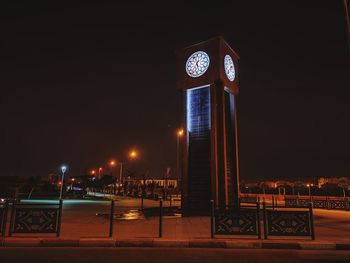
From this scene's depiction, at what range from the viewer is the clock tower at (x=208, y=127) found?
19.0m

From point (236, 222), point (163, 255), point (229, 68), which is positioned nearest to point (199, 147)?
point (229, 68)

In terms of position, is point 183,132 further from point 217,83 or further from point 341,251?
point 341,251

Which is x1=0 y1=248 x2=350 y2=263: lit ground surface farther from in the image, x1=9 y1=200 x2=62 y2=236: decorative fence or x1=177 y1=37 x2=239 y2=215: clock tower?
x1=177 y1=37 x2=239 y2=215: clock tower

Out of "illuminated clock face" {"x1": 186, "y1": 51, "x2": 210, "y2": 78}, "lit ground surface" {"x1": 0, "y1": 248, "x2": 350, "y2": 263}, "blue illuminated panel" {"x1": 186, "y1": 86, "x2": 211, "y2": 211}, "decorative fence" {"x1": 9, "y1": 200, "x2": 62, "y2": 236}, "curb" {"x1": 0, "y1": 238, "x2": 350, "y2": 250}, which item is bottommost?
"lit ground surface" {"x1": 0, "y1": 248, "x2": 350, "y2": 263}

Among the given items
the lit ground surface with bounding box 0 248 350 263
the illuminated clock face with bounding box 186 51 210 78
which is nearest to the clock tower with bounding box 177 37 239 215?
the illuminated clock face with bounding box 186 51 210 78

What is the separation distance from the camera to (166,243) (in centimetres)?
914

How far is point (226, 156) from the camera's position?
65.7 feet

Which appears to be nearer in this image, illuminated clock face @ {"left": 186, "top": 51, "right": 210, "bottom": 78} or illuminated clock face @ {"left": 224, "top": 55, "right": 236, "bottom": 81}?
illuminated clock face @ {"left": 186, "top": 51, "right": 210, "bottom": 78}

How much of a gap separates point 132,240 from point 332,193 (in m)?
38.3

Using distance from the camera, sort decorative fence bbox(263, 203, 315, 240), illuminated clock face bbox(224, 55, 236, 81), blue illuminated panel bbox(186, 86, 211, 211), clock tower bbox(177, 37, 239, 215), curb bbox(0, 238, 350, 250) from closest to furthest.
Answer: curb bbox(0, 238, 350, 250) → decorative fence bbox(263, 203, 315, 240) → clock tower bbox(177, 37, 239, 215) → blue illuminated panel bbox(186, 86, 211, 211) → illuminated clock face bbox(224, 55, 236, 81)

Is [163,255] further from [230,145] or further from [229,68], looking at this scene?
[229,68]

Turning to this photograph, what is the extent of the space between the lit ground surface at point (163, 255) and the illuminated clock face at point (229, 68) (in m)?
14.7

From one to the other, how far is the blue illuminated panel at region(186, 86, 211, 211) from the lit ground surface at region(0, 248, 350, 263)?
35.2 feet

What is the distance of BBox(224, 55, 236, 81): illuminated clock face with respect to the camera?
21023mm
